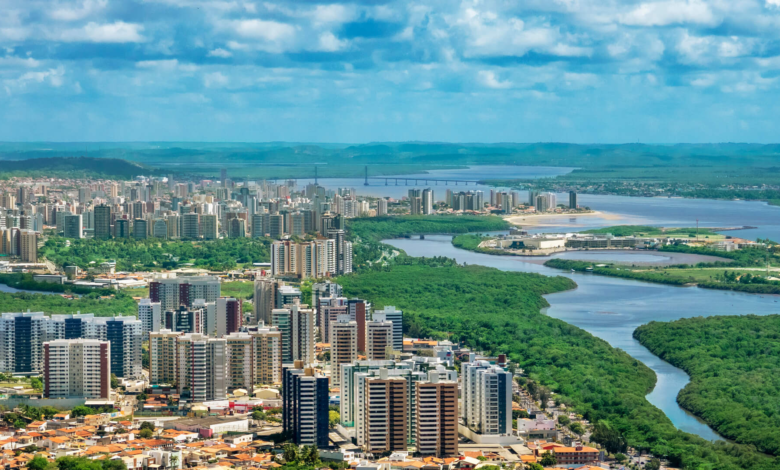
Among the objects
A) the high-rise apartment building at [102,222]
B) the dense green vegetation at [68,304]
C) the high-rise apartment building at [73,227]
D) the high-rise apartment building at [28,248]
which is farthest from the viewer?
the high-rise apartment building at [102,222]

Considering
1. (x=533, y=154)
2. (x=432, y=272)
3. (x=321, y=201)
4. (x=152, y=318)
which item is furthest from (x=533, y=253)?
(x=533, y=154)

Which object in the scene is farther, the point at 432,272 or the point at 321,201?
the point at 321,201

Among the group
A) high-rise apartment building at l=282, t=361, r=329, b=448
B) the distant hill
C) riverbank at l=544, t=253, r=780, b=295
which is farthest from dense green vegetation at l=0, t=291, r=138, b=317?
the distant hill

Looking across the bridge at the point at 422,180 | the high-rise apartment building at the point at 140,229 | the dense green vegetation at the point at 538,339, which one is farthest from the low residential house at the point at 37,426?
the bridge at the point at 422,180

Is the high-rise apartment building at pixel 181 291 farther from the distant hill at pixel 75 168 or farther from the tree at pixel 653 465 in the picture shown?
the distant hill at pixel 75 168

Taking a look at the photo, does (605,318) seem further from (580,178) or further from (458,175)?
(458,175)

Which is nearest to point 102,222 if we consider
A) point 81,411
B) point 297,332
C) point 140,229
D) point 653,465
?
point 140,229

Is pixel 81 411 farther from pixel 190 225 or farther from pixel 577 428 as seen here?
pixel 190 225
